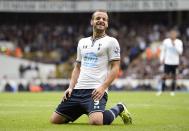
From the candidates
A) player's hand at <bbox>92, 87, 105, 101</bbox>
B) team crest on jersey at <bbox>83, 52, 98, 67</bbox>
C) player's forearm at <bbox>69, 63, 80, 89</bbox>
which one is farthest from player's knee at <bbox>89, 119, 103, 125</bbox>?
team crest on jersey at <bbox>83, 52, 98, 67</bbox>

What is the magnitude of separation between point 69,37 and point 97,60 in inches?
1210

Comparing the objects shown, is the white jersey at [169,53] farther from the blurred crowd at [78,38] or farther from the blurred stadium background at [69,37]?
the blurred crowd at [78,38]

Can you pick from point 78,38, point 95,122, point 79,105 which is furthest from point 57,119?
point 78,38

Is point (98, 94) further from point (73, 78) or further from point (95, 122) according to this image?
point (73, 78)

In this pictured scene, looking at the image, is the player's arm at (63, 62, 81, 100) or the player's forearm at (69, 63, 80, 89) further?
the player's forearm at (69, 63, 80, 89)

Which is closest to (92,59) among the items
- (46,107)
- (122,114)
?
(122,114)

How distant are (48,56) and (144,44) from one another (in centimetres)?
574

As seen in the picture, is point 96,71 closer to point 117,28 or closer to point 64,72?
point 64,72

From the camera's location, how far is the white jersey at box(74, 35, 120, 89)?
11953mm

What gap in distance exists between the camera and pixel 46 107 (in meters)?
17.1

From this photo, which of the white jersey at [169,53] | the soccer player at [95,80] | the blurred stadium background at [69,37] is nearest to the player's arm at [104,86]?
the soccer player at [95,80]

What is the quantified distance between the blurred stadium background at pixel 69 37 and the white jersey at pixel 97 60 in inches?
879

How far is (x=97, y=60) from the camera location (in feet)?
39.5

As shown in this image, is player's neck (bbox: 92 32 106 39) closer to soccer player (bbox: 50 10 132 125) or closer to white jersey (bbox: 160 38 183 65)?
soccer player (bbox: 50 10 132 125)
